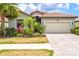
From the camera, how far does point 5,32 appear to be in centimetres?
2662

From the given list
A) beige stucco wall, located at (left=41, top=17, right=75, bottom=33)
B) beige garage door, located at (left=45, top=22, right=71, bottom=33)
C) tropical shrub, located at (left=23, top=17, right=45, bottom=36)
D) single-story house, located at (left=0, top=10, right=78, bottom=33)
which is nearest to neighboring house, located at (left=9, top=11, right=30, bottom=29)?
A: single-story house, located at (left=0, top=10, right=78, bottom=33)

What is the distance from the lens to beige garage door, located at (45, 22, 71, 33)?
35447 mm

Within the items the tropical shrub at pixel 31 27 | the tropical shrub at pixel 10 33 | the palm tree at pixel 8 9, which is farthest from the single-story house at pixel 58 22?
the palm tree at pixel 8 9

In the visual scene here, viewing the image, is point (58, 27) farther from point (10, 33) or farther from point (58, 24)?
point (10, 33)

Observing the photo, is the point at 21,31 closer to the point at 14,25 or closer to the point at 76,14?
the point at 14,25

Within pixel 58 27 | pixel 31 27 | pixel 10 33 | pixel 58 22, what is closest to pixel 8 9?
pixel 10 33

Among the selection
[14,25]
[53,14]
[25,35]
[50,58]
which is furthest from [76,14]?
[50,58]

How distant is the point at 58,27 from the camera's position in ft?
116

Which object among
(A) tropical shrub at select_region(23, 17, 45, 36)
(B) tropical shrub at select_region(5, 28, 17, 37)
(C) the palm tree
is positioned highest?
(C) the palm tree

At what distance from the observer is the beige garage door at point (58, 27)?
35.4 metres

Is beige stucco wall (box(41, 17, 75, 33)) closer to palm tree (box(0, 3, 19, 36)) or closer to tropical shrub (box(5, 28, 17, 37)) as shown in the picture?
tropical shrub (box(5, 28, 17, 37))

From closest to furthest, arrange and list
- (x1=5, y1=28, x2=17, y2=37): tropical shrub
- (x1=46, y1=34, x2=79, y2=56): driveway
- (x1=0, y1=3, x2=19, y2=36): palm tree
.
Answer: (x1=46, y1=34, x2=79, y2=56): driveway → (x1=0, y1=3, x2=19, y2=36): palm tree → (x1=5, y1=28, x2=17, y2=37): tropical shrub

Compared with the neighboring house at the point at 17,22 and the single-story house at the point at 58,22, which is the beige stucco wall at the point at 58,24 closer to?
the single-story house at the point at 58,22

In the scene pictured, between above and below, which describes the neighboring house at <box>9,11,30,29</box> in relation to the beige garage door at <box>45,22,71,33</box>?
above
